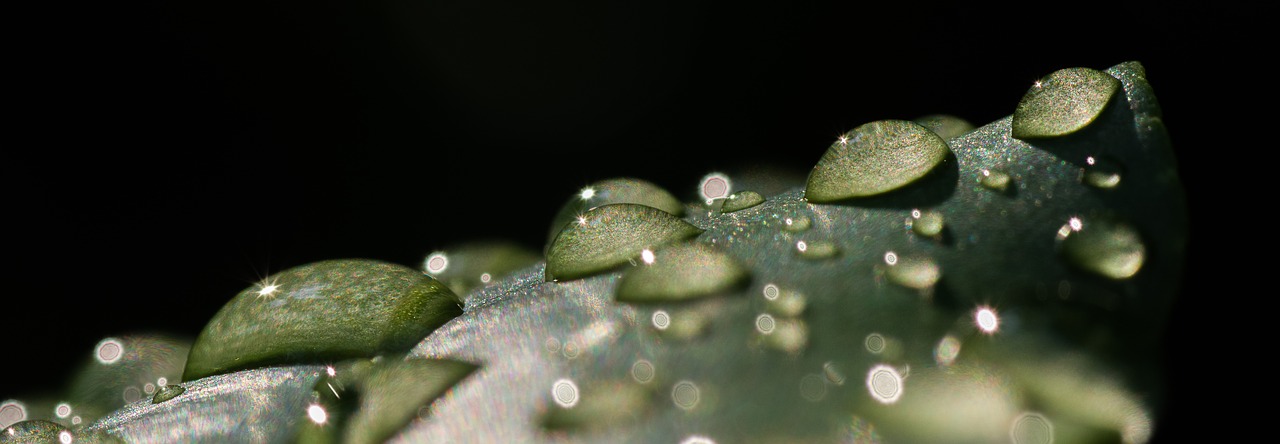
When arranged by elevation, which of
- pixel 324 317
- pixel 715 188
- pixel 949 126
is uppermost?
pixel 324 317

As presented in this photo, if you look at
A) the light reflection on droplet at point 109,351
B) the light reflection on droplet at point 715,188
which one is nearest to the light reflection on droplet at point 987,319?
the light reflection on droplet at point 715,188

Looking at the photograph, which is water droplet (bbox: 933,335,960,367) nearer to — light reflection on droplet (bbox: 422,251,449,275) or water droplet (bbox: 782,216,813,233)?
water droplet (bbox: 782,216,813,233)

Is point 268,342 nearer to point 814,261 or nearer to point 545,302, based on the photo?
point 545,302

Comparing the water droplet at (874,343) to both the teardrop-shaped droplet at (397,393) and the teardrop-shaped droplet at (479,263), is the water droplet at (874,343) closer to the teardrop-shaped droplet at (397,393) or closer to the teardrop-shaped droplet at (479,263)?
the teardrop-shaped droplet at (397,393)

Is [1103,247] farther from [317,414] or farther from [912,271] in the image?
[317,414]

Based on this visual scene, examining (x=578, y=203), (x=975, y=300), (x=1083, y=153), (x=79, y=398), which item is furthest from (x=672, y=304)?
(x=79, y=398)

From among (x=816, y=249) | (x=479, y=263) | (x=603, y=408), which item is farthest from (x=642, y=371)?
(x=479, y=263)

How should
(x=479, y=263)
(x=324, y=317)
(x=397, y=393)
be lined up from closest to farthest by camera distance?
(x=397, y=393), (x=324, y=317), (x=479, y=263)
